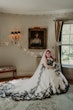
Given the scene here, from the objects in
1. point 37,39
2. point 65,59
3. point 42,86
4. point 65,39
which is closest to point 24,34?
point 37,39

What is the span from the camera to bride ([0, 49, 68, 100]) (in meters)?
4.58

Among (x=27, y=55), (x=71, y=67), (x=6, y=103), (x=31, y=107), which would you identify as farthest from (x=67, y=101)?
(x=27, y=55)

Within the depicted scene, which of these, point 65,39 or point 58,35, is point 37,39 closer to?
point 58,35

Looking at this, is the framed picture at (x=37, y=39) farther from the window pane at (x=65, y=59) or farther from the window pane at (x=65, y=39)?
the window pane at (x=65, y=59)

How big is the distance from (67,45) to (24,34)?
1858 millimetres

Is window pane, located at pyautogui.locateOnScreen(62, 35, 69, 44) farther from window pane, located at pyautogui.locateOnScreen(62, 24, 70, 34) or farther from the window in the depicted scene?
window pane, located at pyautogui.locateOnScreen(62, 24, 70, 34)

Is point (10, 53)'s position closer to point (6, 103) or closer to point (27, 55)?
point (27, 55)

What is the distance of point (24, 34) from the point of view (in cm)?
740

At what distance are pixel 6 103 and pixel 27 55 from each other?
3510 mm

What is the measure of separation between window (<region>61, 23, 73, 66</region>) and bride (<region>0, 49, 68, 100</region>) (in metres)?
2.16

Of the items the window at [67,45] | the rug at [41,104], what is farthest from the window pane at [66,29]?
the rug at [41,104]

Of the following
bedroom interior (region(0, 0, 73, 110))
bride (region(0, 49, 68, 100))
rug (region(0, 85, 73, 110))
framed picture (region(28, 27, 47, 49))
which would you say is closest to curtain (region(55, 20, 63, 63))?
bedroom interior (region(0, 0, 73, 110))

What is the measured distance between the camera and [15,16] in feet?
23.9

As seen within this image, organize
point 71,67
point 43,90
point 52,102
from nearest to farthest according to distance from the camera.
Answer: point 52,102
point 43,90
point 71,67
